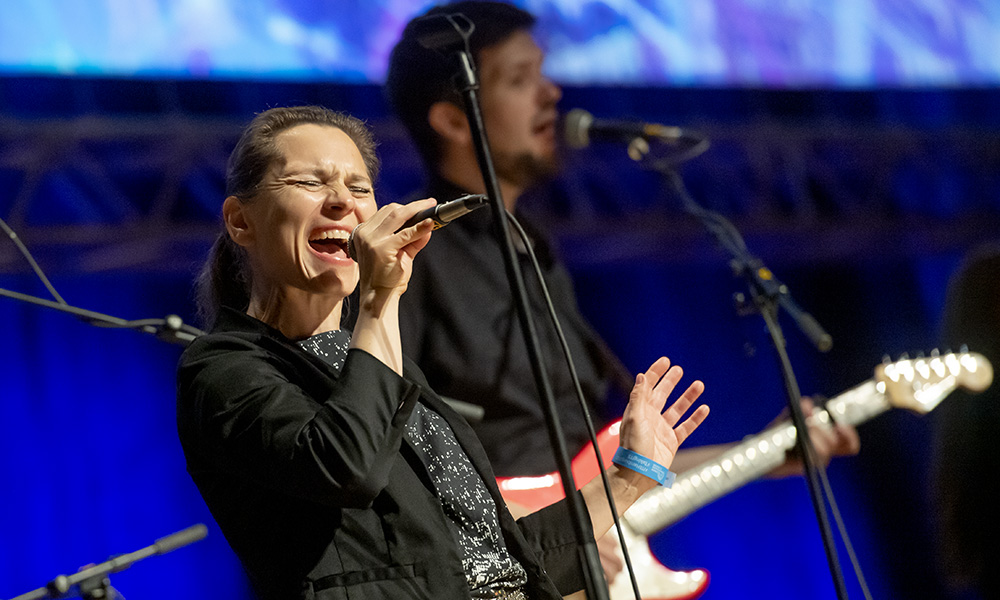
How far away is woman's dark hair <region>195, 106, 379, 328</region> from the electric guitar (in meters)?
1.20

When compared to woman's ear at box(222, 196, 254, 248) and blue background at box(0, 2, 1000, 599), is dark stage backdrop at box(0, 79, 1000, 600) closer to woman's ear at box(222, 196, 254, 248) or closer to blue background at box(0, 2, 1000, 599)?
blue background at box(0, 2, 1000, 599)

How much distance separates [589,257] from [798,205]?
46.7 inches

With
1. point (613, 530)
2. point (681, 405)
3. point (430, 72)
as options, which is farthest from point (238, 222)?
point (613, 530)

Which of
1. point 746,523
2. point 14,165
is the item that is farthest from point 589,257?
point 14,165

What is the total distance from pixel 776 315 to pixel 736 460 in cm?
82

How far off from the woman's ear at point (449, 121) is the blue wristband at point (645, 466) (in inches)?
53.9

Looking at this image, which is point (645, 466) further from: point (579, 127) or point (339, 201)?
point (579, 127)

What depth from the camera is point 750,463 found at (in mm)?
3238

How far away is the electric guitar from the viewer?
2904 millimetres

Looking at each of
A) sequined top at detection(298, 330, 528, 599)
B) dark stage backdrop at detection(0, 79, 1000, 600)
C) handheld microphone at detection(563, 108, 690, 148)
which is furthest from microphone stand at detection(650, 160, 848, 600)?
dark stage backdrop at detection(0, 79, 1000, 600)

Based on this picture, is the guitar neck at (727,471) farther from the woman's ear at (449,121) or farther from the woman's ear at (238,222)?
the woman's ear at (238,222)

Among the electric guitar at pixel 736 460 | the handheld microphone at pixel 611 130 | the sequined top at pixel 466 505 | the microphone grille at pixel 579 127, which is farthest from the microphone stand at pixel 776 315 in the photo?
the sequined top at pixel 466 505

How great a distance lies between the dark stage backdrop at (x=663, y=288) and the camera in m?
4.34

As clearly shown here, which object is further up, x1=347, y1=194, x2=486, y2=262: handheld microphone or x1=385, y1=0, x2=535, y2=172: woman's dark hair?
x1=385, y1=0, x2=535, y2=172: woman's dark hair
